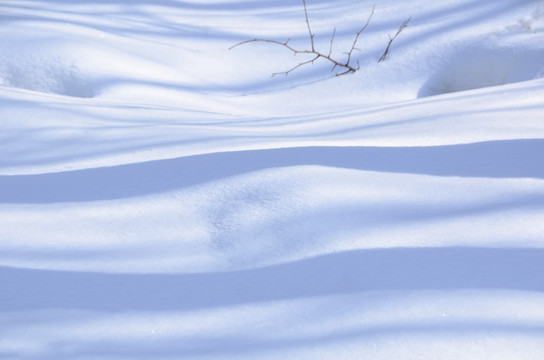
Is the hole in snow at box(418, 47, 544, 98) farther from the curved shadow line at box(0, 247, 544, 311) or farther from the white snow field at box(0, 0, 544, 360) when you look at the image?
the curved shadow line at box(0, 247, 544, 311)

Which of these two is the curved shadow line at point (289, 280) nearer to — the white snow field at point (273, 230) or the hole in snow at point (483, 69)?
the white snow field at point (273, 230)

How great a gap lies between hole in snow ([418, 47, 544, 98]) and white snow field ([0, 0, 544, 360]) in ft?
2.55

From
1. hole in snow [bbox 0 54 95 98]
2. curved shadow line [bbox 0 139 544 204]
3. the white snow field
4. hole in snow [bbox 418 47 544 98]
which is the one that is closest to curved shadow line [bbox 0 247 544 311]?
the white snow field

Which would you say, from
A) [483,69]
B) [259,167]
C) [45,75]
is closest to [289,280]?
[259,167]

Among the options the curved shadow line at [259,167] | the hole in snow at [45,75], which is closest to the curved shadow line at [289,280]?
the curved shadow line at [259,167]

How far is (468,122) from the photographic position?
1627 mm

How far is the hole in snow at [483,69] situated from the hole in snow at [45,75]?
1.55 metres

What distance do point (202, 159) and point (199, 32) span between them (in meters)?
2.38

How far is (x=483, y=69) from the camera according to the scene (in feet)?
9.31

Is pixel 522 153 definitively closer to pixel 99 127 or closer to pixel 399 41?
pixel 99 127

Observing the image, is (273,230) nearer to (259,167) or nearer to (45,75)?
(259,167)

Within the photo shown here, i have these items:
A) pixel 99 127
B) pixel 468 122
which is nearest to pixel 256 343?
pixel 468 122

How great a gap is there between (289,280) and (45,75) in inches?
78.5

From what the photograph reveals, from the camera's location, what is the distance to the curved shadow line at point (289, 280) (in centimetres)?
101
